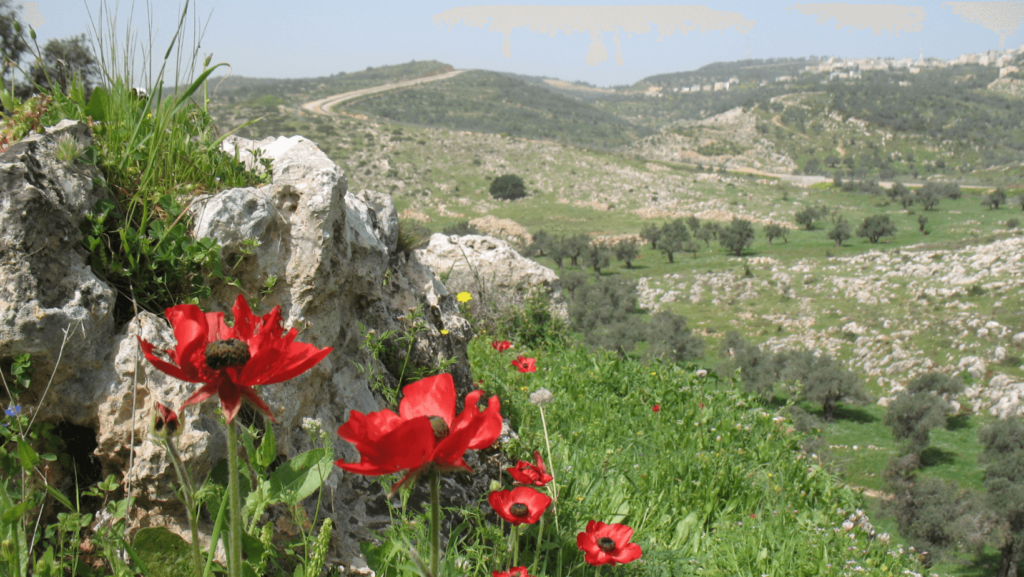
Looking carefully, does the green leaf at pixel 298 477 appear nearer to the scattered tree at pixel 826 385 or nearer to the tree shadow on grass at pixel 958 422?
the scattered tree at pixel 826 385

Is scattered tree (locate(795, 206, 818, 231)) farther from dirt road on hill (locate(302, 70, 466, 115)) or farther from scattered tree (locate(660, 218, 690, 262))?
dirt road on hill (locate(302, 70, 466, 115))

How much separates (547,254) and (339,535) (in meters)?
19.4

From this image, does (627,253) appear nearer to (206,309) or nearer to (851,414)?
(851,414)

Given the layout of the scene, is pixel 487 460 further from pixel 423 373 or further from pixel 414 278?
pixel 414 278

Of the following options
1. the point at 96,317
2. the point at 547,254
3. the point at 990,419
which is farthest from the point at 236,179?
the point at 547,254

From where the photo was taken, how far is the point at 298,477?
4.65ft

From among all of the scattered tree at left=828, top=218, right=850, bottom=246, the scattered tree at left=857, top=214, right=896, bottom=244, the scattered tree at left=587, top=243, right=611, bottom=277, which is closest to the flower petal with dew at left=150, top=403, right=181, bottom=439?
the scattered tree at left=587, top=243, right=611, bottom=277

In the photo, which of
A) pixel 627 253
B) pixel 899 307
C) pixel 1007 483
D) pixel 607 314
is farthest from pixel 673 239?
pixel 1007 483

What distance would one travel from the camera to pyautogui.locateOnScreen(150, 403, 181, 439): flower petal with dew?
1.01 metres

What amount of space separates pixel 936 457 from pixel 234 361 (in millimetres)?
10566

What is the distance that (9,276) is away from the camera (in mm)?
1554

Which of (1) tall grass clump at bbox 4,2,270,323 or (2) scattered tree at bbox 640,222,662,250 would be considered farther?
(2) scattered tree at bbox 640,222,662,250

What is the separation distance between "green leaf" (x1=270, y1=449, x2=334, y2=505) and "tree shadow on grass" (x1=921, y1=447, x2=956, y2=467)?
9859 mm

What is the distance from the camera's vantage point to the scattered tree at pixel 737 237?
21.9 meters
